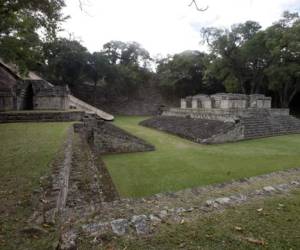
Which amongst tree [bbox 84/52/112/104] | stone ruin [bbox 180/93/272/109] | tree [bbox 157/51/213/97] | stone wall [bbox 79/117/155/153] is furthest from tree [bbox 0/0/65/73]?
tree [bbox 157/51/213/97]

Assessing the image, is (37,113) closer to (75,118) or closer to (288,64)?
(75,118)

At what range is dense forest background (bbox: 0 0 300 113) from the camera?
16.5 m

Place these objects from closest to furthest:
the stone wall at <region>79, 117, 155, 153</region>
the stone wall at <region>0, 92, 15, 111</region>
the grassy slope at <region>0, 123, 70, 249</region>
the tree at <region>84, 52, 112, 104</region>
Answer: the grassy slope at <region>0, 123, 70, 249</region>, the stone wall at <region>79, 117, 155, 153</region>, the stone wall at <region>0, 92, 15, 111</region>, the tree at <region>84, 52, 112, 104</region>

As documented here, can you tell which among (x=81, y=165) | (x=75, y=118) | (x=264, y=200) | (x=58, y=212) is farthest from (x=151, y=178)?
(x=75, y=118)

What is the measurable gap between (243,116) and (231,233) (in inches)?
431

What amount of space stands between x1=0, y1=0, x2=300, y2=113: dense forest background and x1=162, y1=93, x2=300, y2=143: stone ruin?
431cm

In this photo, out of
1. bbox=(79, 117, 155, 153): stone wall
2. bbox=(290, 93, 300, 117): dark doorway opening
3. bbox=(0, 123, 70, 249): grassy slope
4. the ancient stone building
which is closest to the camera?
bbox=(0, 123, 70, 249): grassy slope

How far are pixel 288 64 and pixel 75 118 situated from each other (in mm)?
15839

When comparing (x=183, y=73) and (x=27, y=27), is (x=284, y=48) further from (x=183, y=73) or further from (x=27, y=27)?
(x=27, y=27)

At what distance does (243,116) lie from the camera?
39.7ft

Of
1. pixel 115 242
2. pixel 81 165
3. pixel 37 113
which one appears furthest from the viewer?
pixel 37 113

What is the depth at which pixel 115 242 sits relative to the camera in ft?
6.27

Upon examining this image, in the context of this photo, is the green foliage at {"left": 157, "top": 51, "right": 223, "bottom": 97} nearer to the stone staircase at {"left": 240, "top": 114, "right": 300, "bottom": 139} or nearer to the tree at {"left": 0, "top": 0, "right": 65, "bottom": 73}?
the stone staircase at {"left": 240, "top": 114, "right": 300, "bottom": 139}

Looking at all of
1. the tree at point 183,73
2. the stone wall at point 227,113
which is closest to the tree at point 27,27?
the stone wall at point 227,113
